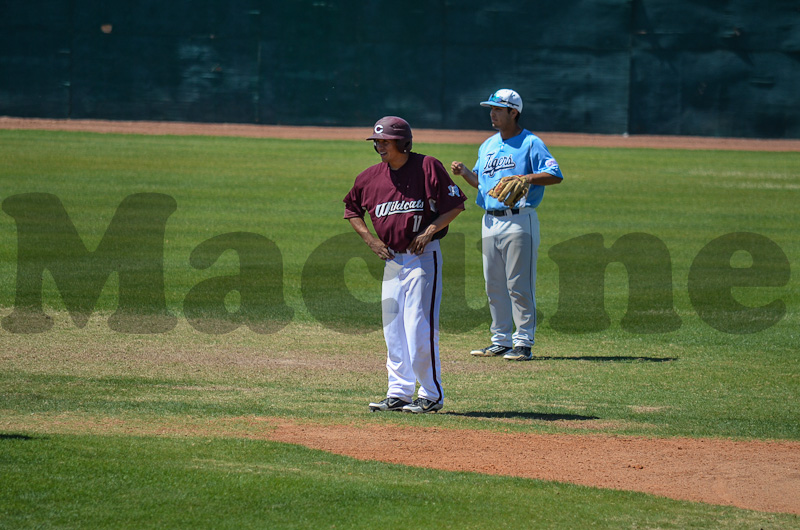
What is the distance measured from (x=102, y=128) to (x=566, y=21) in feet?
48.0

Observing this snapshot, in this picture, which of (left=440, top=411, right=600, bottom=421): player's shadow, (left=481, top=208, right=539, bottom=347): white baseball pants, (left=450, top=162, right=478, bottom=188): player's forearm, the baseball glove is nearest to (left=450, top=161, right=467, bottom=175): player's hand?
(left=450, top=162, right=478, bottom=188): player's forearm

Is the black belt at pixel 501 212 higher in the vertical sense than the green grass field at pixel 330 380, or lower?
higher

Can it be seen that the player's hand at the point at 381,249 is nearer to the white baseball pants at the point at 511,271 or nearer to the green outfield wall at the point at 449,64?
the white baseball pants at the point at 511,271

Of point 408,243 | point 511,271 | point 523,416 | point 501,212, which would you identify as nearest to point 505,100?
point 501,212

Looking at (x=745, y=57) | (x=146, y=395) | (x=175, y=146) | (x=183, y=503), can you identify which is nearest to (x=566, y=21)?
(x=745, y=57)

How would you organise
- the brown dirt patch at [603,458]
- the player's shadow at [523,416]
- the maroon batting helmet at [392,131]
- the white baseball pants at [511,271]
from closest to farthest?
the brown dirt patch at [603,458] → the maroon batting helmet at [392,131] → the player's shadow at [523,416] → the white baseball pants at [511,271]

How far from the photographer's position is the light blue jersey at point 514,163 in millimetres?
8797

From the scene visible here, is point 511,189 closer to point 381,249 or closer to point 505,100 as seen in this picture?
point 505,100

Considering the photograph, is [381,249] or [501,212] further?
[501,212]

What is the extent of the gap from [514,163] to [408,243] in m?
2.46

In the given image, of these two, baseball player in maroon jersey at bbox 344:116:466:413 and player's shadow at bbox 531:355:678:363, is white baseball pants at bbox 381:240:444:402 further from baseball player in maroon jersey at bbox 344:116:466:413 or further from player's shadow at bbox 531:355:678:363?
player's shadow at bbox 531:355:678:363

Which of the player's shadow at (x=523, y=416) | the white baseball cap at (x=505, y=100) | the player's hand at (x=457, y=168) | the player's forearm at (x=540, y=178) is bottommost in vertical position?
the player's shadow at (x=523, y=416)

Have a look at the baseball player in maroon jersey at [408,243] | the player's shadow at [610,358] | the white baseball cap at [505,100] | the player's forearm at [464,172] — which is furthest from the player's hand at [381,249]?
the player's shadow at [610,358]

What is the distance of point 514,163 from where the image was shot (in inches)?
348
